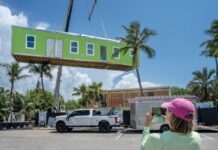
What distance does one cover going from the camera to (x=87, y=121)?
25.9 metres

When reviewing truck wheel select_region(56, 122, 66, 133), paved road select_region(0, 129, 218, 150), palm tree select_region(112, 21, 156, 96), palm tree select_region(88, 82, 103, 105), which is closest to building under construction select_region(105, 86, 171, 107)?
palm tree select_region(88, 82, 103, 105)

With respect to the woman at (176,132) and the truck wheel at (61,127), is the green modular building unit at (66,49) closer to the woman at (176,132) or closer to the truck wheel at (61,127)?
the truck wheel at (61,127)

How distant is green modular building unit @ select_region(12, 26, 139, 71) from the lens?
32.5m

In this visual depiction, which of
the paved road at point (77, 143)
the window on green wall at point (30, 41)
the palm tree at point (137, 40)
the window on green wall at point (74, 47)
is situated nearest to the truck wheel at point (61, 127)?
the paved road at point (77, 143)

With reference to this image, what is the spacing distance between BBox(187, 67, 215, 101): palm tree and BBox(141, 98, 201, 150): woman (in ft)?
188

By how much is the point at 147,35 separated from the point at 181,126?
35850 mm

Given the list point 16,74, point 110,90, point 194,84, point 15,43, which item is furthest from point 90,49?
point 110,90

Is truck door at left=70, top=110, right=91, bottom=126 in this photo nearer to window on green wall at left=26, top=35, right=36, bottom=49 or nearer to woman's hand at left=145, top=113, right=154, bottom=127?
window on green wall at left=26, top=35, right=36, bottom=49

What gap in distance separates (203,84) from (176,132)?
58.6 m

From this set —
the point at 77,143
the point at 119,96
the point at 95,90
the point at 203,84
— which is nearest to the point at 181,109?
the point at 77,143

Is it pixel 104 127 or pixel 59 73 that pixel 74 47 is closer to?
pixel 59 73

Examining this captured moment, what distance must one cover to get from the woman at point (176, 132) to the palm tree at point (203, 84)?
57.3 metres

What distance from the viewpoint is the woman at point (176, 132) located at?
8.57 ft

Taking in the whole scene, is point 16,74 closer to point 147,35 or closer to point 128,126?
point 147,35
